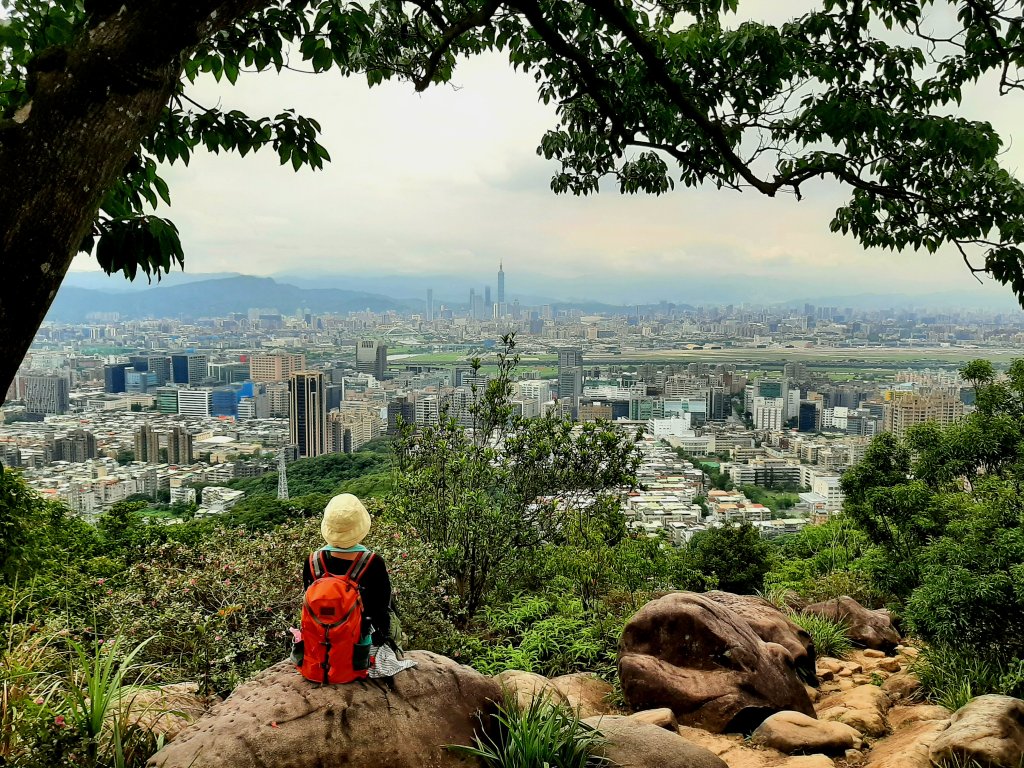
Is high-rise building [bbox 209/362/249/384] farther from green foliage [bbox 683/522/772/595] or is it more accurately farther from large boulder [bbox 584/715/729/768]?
large boulder [bbox 584/715/729/768]

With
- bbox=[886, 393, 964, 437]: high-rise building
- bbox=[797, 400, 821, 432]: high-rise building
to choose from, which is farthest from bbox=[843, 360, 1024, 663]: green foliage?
bbox=[797, 400, 821, 432]: high-rise building

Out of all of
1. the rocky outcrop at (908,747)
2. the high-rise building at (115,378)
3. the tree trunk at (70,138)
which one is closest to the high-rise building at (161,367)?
the high-rise building at (115,378)

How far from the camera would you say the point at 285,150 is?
2.48 m

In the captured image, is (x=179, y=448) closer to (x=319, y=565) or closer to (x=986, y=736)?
(x=319, y=565)

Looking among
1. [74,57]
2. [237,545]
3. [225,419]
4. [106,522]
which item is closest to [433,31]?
[74,57]

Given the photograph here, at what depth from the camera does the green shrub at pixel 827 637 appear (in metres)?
5.94

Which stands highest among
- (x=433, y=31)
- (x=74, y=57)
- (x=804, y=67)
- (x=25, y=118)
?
(x=433, y=31)

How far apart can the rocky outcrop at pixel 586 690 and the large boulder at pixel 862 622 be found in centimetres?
287

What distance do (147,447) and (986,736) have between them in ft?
105

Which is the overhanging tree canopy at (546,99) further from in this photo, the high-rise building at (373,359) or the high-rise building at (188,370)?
the high-rise building at (188,370)

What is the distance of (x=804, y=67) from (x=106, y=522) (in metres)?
11.6

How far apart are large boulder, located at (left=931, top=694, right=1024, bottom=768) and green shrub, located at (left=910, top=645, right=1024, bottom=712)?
46cm

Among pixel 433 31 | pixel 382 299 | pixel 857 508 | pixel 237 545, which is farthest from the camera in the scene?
pixel 382 299

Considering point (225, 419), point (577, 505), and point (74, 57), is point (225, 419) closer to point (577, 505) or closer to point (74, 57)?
point (577, 505)
